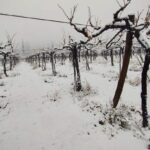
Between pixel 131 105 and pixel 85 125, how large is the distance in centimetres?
295

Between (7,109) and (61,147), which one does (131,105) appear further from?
(7,109)

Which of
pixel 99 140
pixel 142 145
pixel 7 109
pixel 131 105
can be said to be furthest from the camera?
pixel 7 109

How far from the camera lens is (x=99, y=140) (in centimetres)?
716

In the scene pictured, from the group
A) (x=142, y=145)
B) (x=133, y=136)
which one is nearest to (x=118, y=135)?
(x=133, y=136)

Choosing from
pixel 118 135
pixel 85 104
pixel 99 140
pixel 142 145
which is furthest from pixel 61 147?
pixel 85 104

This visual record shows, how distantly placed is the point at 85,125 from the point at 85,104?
8.22 feet

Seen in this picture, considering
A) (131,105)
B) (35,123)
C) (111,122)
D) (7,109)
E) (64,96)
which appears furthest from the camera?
(64,96)

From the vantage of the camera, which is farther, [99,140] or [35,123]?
[35,123]

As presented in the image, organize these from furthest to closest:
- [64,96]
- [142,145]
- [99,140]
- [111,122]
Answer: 1. [64,96]
2. [111,122]
3. [99,140]
4. [142,145]

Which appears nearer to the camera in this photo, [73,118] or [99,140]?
[99,140]

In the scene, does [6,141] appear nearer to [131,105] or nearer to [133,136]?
[133,136]

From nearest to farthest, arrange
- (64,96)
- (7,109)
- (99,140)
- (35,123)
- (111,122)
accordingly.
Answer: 1. (99,140)
2. (111,122)
3. (35,123)
4. (7,109)
5. (64,96)

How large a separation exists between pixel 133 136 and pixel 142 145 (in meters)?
0.58

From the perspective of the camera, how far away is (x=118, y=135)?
7391 millimetres
